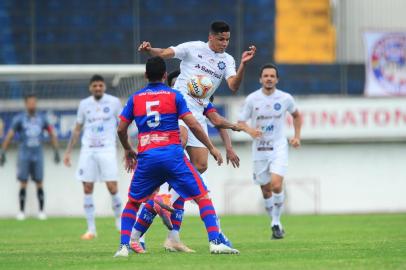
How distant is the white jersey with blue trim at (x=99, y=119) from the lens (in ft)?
61.6

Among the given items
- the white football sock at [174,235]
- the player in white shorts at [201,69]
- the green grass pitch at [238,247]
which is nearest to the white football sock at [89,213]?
the green grass pitch at [238,247]

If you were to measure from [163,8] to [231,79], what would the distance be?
1547 cm

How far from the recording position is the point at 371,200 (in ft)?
102

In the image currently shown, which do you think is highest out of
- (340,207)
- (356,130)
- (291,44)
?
(291,44)

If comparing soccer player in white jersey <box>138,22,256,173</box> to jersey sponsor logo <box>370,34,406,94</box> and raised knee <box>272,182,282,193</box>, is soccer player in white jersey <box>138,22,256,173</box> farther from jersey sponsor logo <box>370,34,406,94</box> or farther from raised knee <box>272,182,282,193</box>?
jersey sponsor logo <box>370,34,406,94</box>

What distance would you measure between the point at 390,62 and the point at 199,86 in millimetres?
17934

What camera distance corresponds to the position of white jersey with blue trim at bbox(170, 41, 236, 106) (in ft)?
45.0

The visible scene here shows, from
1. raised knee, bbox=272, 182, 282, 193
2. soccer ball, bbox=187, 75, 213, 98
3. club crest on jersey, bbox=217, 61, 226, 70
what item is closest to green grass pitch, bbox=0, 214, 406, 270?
raised knee, bbox=272, 182, 282, 193

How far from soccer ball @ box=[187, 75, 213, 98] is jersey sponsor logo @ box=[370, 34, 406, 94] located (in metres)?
17.6

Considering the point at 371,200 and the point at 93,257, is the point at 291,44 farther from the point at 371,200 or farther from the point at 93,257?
the point at 93,257

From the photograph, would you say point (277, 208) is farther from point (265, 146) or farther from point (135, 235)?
point (135, 235)

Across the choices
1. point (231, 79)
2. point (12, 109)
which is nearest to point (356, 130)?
point (12, 109)

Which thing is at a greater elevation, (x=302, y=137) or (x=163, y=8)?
(x=163, y=8)

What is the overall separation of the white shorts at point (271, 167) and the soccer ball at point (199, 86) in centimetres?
379
